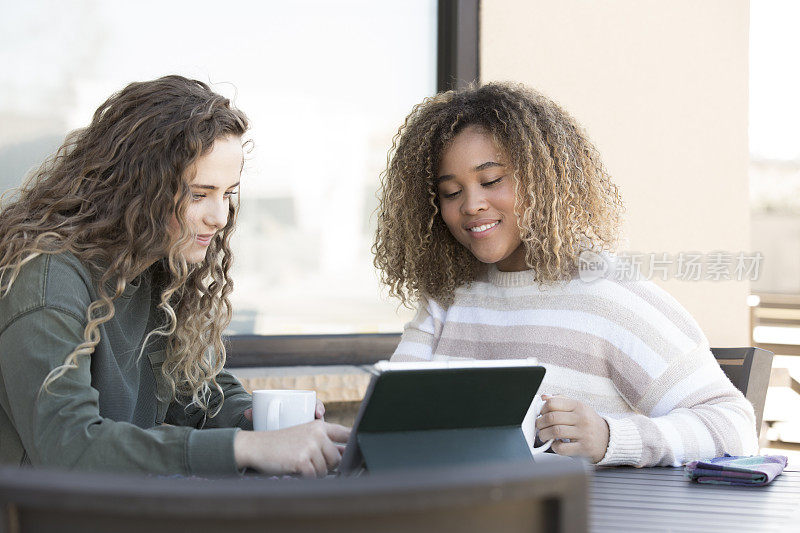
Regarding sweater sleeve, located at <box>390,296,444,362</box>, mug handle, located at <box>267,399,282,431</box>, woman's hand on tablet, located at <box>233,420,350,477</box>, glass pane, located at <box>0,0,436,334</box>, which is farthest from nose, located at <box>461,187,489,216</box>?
glass pane, located at <box>0,0,436,334</box>

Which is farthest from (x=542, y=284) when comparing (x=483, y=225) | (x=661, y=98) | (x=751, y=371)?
(x=661, y=98)

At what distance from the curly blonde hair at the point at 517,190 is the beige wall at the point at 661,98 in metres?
0.99

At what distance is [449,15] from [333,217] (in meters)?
0.85

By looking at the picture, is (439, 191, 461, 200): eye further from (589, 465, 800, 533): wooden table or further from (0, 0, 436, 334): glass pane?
(0, 0, 436, 334): glass pane

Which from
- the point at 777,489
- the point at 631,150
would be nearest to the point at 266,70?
the point at 631,150

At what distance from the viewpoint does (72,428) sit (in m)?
1.26

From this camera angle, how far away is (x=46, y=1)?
2.71 m

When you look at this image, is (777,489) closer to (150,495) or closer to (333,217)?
(150,495)

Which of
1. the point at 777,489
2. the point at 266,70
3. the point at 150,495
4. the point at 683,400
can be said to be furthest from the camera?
the point at 266,70

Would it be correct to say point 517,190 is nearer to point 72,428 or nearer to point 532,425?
point 532,425

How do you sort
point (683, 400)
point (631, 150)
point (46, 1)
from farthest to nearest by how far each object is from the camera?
point (631, 150)
point (46, 1)
point (683, 400)

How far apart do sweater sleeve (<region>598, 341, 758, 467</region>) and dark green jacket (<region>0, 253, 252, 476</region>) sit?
0.74m

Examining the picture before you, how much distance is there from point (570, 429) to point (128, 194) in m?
0.93

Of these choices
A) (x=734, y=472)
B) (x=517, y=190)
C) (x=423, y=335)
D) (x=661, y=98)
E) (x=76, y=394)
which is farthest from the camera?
(x=661, y=98)
